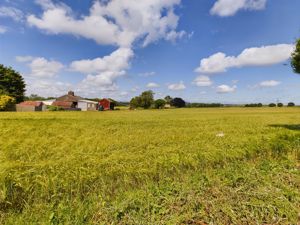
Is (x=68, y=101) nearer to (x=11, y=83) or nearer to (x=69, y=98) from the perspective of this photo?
(x=69, y=98)

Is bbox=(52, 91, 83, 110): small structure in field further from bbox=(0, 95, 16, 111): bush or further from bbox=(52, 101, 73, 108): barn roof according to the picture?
bbox=(0, 95, 16, 111): bush

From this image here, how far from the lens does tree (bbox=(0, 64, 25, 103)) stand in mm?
59597

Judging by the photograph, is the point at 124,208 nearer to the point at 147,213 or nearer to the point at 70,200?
the point at 147,213

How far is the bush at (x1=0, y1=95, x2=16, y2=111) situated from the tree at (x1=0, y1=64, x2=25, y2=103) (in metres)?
4.65

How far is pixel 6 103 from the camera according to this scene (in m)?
54.3

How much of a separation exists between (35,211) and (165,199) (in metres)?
2.40

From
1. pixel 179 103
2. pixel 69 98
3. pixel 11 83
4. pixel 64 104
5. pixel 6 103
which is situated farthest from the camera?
pixel 179 103

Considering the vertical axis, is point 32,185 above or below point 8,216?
above

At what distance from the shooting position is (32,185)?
448 cm

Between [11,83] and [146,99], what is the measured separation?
2100 inches

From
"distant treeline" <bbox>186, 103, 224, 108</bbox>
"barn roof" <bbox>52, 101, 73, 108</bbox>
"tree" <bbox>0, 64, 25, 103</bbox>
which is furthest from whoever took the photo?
"distant treeline" <bbox>186, 103, 224, 108</bbox>

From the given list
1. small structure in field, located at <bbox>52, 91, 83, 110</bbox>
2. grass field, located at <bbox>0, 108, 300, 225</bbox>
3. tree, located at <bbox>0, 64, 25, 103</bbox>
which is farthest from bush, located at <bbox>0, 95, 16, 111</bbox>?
grass field, located at <bbox>0, 108, 300, 225</bbox>

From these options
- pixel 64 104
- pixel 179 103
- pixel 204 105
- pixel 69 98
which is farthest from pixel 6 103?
pixel 204 105

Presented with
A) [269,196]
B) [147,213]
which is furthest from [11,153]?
[269,196]
